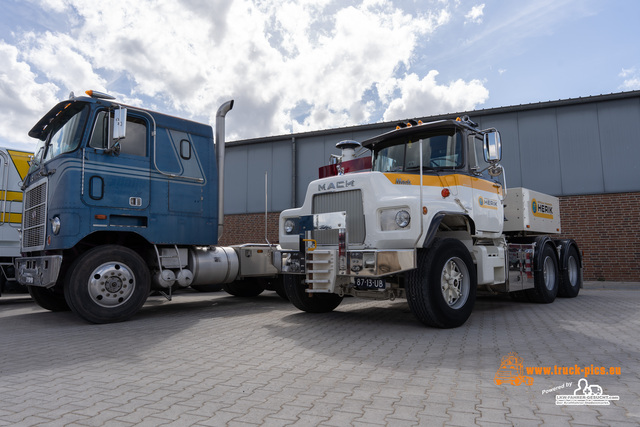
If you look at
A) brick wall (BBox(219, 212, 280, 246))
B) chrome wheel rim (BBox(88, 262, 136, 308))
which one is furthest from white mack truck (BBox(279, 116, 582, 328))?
brick wall (BBox(219, 212, 280, 246))

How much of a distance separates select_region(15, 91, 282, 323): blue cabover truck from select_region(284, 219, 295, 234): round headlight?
0.40 metres

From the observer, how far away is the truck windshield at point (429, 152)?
616 cm

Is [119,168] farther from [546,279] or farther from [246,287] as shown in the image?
→ [546,279]

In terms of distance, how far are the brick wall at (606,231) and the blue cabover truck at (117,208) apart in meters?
10.5

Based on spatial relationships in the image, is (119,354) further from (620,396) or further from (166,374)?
(620,396)

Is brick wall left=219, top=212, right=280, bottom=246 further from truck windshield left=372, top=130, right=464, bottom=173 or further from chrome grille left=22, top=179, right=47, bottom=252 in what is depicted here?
truck windshield left=372, top=130, right=464, bottom=173

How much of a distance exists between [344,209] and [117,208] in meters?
3.43

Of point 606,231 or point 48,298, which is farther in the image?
point 606,231

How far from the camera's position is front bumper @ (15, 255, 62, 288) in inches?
237

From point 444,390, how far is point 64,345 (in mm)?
4144

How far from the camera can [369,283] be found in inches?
224

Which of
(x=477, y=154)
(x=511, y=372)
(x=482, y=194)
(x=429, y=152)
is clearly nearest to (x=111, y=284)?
(x=429, y=152)

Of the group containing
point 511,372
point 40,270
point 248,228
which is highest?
point 248,228

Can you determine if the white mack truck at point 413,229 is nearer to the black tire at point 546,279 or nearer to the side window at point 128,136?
the black tire at point 546,279
